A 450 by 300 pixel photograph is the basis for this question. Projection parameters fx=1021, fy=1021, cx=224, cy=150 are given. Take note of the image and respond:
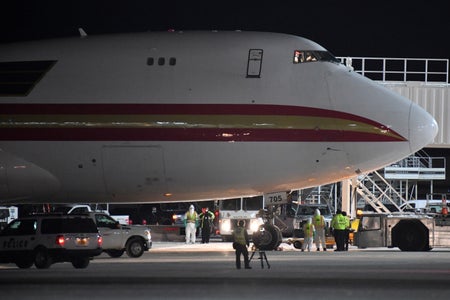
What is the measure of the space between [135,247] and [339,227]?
804 centimetres

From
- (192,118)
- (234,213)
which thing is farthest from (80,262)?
(234,213)

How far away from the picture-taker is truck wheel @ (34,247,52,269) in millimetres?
30000

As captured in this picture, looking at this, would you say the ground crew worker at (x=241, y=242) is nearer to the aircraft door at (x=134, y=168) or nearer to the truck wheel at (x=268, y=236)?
Result: the aircraft door at (x=134, y=168)

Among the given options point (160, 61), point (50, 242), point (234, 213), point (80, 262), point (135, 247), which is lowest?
point (80, 262)

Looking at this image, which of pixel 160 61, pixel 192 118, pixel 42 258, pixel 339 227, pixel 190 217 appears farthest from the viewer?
pixel 190 217

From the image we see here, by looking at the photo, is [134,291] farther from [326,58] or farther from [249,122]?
[326,58]

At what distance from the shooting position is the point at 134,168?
89.8 ft

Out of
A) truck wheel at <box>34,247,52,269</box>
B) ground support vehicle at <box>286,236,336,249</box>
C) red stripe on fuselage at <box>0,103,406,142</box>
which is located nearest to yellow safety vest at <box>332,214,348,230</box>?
ground support vehicle at <box>286,236,336,249</box>

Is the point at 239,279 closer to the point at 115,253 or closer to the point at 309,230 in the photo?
the point at 115,253

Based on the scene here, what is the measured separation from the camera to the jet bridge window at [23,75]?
27.8 metres

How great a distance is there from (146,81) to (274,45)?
11.8ft

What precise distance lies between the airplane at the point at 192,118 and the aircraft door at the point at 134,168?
0.10 ft

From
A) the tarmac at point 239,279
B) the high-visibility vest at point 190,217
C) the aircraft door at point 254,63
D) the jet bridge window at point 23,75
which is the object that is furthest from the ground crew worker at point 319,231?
the jet bridge window at point 23,75

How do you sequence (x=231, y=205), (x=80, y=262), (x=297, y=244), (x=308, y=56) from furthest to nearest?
(x=231, y=205), (x=297, y=244), (x=80, y=262), (x=308, y=56)
